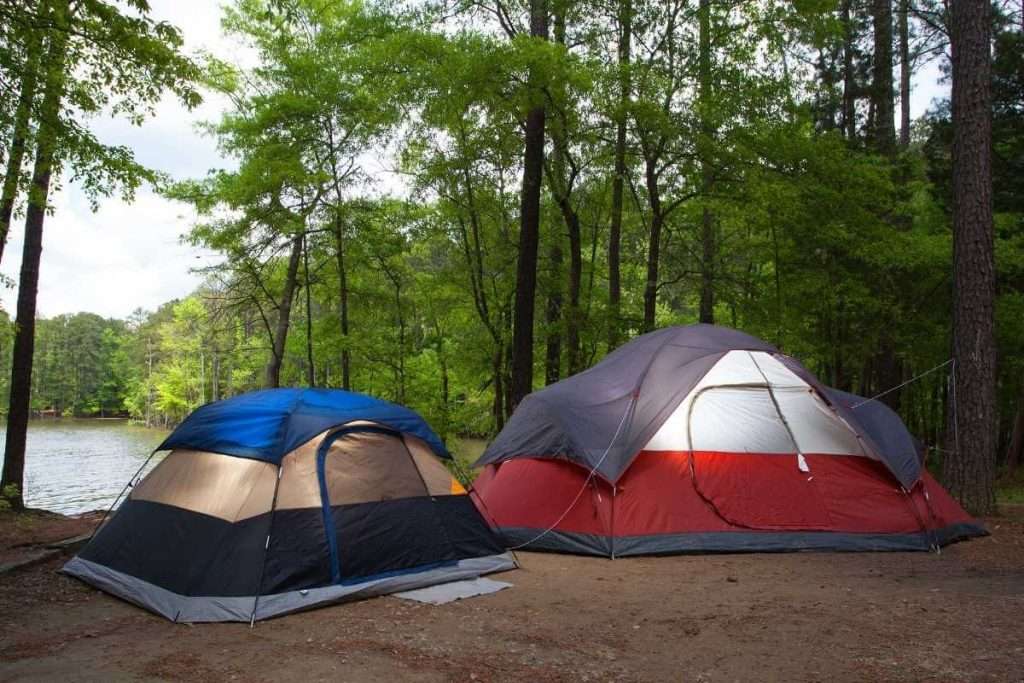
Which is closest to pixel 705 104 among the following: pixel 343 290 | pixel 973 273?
pixel 973 273

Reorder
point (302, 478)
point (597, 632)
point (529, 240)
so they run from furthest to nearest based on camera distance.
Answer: point (529, 240) → point (302, 478) → point (597, 632)

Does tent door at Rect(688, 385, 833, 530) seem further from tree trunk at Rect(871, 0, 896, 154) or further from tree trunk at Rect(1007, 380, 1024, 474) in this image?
tree trunk at Rect(1007, 380, 1024, 474)

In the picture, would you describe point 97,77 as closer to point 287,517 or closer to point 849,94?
point 287,517

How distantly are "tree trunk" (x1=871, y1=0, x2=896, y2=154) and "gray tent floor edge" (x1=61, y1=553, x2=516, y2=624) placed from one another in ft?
42.2

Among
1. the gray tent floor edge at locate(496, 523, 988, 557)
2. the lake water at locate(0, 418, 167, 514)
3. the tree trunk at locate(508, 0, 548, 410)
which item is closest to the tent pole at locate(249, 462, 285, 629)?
the gray tent floor edge at locate(496, 523, 988, 557)

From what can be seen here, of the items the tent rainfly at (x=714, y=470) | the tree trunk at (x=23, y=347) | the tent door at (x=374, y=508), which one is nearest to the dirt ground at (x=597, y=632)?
the tent door at (x=374, y=508)

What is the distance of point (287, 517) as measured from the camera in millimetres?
5082

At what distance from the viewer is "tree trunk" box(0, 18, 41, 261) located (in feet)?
21.8

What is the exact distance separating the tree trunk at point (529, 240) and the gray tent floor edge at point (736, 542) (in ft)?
12.4

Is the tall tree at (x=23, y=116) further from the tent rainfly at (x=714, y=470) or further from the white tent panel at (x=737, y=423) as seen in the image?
the white tent panel at (x=737, y=423)

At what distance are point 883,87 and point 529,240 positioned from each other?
30.7 ft

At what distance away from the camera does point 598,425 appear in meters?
7.11

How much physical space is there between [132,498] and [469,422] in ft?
33.1

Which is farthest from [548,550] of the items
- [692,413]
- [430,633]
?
[430,633]
